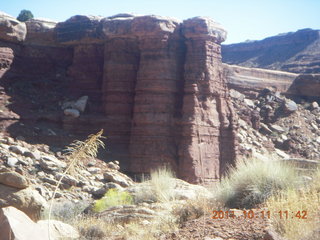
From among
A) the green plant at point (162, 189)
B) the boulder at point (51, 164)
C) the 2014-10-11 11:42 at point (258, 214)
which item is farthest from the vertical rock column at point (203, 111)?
the 2014-10-11 11:42 at point (258, 214)

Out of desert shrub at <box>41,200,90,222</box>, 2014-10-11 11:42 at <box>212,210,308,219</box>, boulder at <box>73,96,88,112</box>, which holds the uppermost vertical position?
boulder at <box>73,96,88,112</box>

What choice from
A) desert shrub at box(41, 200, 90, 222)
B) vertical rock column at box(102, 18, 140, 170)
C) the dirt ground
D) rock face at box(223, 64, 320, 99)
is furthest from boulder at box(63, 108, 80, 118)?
rock face at box(223, 64, 320, 99)

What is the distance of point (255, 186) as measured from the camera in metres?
9.52

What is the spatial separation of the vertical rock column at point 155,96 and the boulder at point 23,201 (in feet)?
24.2

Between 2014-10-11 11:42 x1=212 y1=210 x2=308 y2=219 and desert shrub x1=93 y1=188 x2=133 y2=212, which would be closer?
2014-10-11 11:42 x1=212 y1=210 x2=308 y2=219

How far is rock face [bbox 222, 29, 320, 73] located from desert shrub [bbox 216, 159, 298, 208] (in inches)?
1538

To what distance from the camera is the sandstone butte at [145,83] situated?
1803 cm

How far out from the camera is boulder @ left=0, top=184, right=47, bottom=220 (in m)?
10.4

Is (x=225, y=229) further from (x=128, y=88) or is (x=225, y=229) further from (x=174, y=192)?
(x=128, y=88)

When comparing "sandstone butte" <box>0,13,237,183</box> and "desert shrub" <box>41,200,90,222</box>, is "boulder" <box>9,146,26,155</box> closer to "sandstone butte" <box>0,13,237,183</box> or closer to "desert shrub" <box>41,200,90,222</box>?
"sandstone butte" <box>0,13,237,183</box>

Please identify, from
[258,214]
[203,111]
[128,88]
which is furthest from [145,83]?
[258,214]

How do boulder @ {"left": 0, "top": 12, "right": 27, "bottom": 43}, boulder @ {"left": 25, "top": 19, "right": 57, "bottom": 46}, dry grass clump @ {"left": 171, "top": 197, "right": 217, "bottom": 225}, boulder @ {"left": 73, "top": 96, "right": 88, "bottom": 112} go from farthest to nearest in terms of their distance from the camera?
boulder @ {"left": 25, "top": 19, "right": 57, "bottom": 46}, boulder @ {"left": 0, "top": 12, "right": 27, "bottom": 43}, boulder @ {"left": 73, "top": 96, "right": 88, "bottom": 112}, dry grass clump @ {"left": 171, "top": 197, "right": 217, "bottom": 225}

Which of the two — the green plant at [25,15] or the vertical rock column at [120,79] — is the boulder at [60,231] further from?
the green plant at [25,15]

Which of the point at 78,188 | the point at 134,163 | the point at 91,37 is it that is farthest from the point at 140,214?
the point at 91,37
